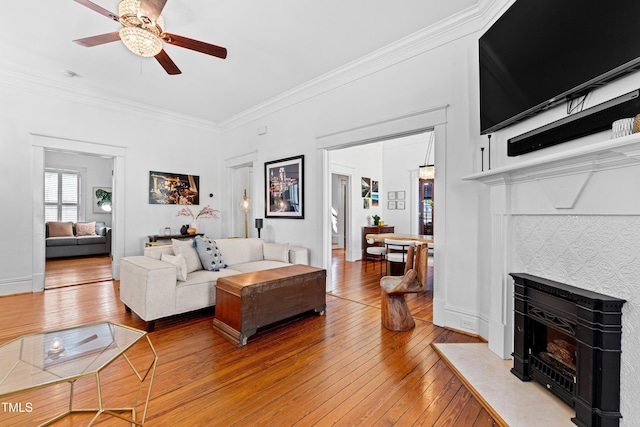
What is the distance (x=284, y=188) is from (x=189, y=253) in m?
1.88

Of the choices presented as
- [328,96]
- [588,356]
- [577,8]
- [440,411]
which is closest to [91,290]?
[328,96]

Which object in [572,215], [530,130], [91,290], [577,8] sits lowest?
[91,290]

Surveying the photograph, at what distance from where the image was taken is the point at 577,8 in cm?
164

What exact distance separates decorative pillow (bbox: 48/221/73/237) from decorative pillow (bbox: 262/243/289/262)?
6.50 meters

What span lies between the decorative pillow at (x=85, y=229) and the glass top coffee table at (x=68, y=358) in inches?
299

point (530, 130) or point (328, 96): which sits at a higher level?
point (328, 96)

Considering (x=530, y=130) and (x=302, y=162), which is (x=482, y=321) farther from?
(x=302, y=162)

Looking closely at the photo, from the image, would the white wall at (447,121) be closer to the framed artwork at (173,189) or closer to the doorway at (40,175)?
the framed artwork at (173,189)

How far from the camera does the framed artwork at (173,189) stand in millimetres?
5414

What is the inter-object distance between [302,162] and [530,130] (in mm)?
2990

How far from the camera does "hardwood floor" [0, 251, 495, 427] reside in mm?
1658

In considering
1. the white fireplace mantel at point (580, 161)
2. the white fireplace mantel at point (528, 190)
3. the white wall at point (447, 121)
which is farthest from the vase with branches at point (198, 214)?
the white fireplace mantel at point (580, 161)

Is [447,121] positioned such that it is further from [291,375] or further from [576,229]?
[291,375]

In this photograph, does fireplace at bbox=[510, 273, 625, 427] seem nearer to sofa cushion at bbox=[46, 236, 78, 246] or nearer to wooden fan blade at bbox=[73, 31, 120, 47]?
wooden fan blade at bbox=[73, 31, 120, 47]
